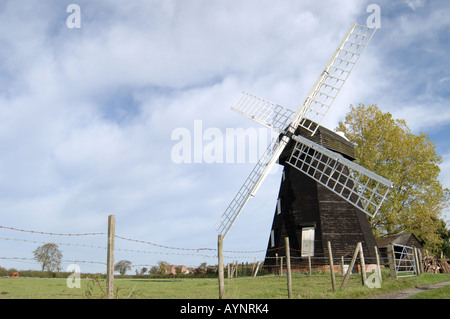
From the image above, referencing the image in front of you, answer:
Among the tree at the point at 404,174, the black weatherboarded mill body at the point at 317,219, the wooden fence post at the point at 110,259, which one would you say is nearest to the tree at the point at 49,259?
the wooden fence post at the point at 110,259

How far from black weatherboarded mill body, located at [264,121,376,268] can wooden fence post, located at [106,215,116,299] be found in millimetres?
16051

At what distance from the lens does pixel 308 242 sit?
21.9m

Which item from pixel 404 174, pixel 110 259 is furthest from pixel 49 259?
pixel 404 174

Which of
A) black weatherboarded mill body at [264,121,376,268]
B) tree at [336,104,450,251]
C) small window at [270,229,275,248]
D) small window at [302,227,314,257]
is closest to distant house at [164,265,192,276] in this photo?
small window at [270,229,275,248]

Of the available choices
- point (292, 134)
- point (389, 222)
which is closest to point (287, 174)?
point (292, 134)

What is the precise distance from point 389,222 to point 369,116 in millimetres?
9824

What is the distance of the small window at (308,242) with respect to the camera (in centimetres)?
2177

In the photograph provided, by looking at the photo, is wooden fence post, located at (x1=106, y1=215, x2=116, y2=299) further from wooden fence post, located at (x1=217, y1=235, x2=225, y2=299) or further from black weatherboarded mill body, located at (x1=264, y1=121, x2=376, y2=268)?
black weatherboarded mill body, located at (x1=264, y1=121, x2=376, y2=268)

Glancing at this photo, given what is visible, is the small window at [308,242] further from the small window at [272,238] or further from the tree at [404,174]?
the tree at [404,174]

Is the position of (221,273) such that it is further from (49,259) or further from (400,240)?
(400,240)

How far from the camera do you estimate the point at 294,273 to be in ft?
71.0

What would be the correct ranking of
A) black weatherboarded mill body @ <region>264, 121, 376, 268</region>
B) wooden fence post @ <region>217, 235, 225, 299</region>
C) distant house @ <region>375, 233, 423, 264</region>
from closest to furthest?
Answer: wooden fence post @ <region>217, 235, 225, 299</region> → black weatherboarded mill body @ <region>264, 121, 376, 268</region> → distant house @ <region>375, 233, 423, 264</region>

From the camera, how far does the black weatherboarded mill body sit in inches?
851

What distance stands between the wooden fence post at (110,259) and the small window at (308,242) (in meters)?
16.1
